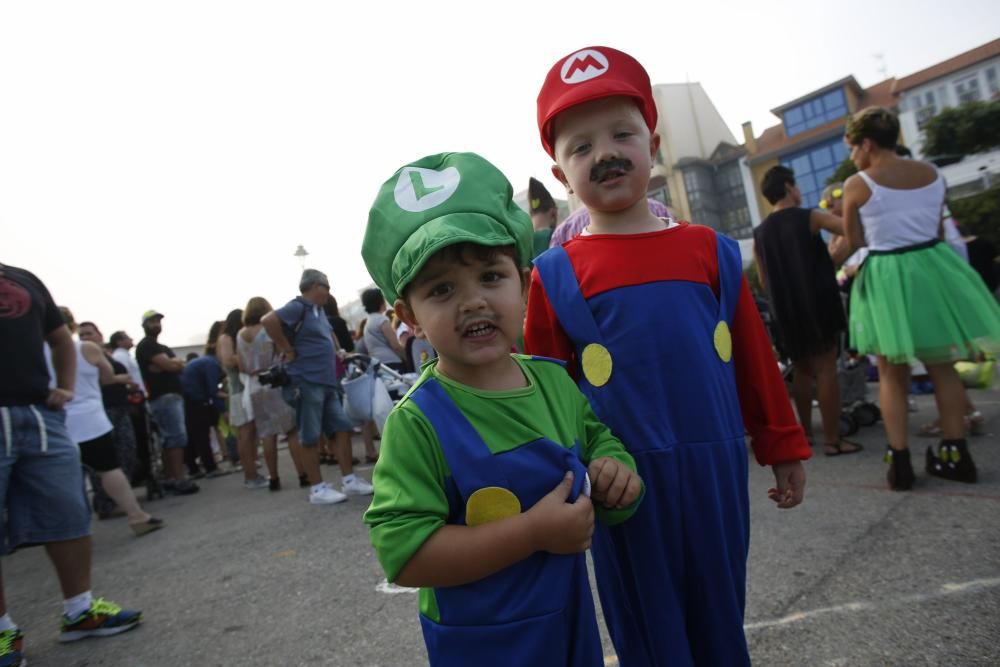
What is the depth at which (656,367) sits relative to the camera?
1331 millimetres

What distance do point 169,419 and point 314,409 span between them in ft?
9.91

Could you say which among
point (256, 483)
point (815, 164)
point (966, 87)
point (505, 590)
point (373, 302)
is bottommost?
point (256, 483)

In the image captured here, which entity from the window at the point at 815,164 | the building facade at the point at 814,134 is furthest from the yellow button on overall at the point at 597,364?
the window at the point at 815,164

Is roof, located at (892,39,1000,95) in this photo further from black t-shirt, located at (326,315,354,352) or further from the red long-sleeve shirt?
the red long-sleeve shirt

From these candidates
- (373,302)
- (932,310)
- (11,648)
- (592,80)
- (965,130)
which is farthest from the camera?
(965,130)

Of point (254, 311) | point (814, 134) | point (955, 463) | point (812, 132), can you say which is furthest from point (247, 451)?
point (812, 132)

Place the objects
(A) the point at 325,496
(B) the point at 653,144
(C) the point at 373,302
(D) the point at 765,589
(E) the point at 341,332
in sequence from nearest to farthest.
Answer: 1. (B) the point at 653,144
2. (D) the point at 765,589
3. (A) the point at 325,496
4. (C) the point at 373,302
5. (E) the point at 341,332

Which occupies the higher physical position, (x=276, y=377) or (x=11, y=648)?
(x=276, y=377)

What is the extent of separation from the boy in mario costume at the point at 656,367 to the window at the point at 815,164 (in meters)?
37.8

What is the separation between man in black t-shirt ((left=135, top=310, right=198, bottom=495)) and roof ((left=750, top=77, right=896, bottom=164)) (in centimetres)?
3663

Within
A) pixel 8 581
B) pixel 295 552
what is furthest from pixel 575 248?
pixel 8 581

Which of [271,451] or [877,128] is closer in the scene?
[877,128]

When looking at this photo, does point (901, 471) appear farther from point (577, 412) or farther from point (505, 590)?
point (505, 590)

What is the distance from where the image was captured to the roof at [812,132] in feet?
115
